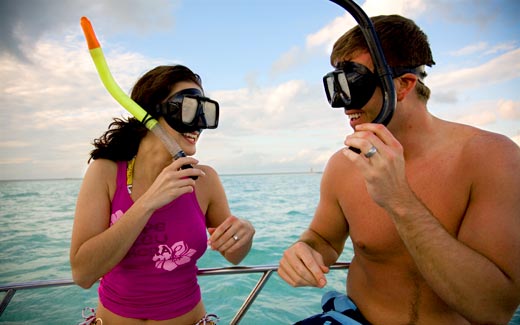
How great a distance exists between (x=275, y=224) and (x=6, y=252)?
8.62 meters

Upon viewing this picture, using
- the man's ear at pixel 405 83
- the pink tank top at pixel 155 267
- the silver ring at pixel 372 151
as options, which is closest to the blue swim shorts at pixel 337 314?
the pink tank top at pixel 155 267

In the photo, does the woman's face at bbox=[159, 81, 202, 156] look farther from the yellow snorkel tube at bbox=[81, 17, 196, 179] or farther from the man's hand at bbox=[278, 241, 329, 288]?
the man's hand at bbox=[278, 241, 329, 288]

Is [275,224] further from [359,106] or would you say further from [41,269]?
[359,106]

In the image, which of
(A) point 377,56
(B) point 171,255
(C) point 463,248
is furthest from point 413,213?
(B) point 171,255

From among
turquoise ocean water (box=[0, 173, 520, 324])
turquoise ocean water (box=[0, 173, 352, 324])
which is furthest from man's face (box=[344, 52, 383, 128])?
turquoise ocean water (box=[0, 173, 520, 324])

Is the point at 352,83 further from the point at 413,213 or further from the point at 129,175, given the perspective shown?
the point at 129,175

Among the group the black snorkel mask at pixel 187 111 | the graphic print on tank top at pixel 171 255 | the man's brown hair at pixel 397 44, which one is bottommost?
the graphic print on tank top at pixel 171 255

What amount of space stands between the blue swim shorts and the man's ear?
103 centimetres

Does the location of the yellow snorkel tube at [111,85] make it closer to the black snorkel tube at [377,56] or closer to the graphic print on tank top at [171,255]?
the graphic print on tank top at [171,255]

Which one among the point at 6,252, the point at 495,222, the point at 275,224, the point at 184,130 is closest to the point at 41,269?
the point at 6,252

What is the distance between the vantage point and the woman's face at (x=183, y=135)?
5.63 feet

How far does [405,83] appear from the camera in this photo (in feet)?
4.87

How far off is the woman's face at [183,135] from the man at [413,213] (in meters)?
0.77

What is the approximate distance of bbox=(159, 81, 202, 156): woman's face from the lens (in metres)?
1.71
